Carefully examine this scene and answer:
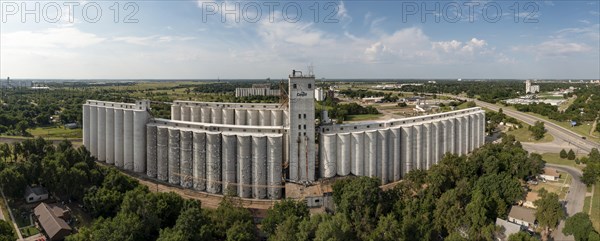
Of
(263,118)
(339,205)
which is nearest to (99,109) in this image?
(263,118)

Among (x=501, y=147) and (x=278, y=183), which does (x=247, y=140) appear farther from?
(x=501, y=147)

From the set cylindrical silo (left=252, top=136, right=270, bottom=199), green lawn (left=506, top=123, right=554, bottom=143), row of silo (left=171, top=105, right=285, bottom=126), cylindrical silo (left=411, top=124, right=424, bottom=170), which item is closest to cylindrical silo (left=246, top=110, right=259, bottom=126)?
row of silo (left=171, top=105, right=285, bottom=126)

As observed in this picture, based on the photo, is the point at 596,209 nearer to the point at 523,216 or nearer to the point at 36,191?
the point at 523,216

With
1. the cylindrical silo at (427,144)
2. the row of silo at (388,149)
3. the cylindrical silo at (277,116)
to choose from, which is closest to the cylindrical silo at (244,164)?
the row of silo at (388,149)

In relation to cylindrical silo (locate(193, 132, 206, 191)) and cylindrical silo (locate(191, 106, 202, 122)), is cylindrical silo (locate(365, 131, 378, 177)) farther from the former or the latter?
cylindrical silo (locate(191, 106, 202, 122))

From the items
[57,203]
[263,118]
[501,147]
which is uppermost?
[263,118]

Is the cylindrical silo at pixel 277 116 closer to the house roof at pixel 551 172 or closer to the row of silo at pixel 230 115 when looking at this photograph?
the row of silo at pixel 230 115
